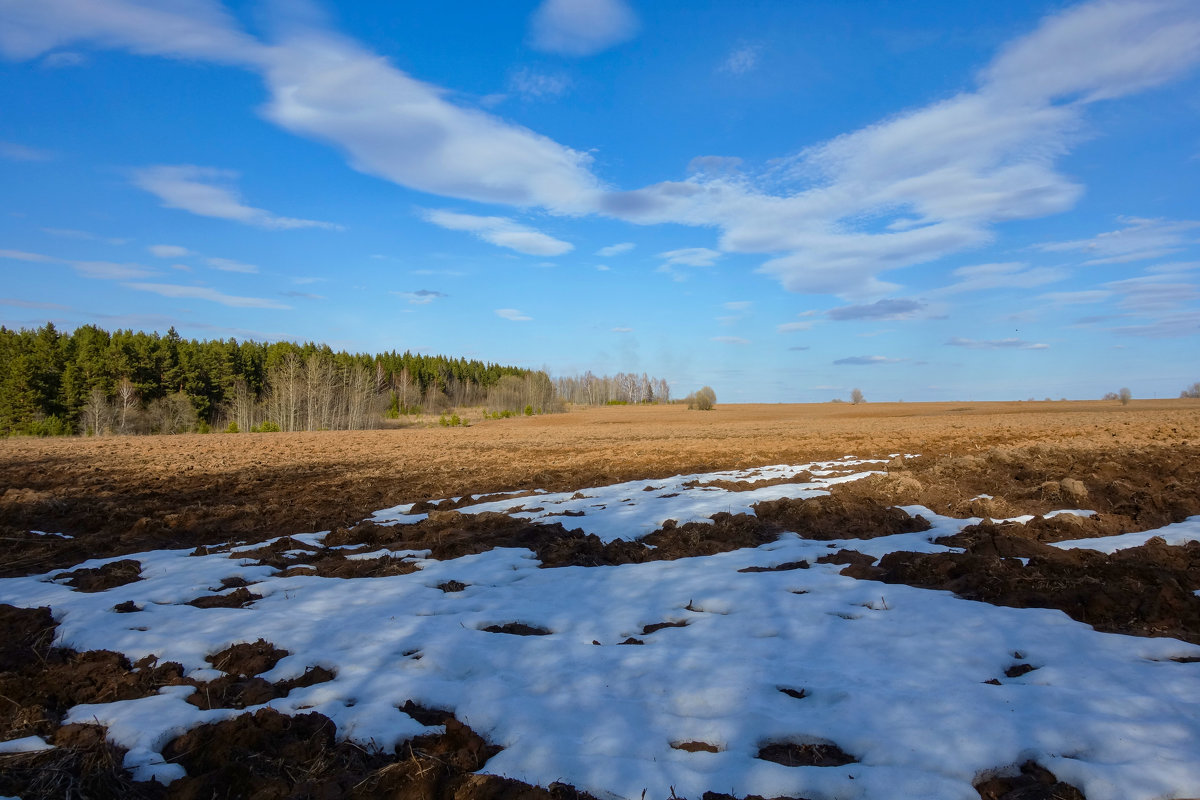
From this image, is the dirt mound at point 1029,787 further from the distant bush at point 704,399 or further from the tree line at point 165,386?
the distant bush at point 704,399

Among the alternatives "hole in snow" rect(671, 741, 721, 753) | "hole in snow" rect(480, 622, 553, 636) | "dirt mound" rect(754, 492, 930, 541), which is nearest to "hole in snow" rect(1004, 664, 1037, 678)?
"hole in snow" rect(671, 741, 721, 753)

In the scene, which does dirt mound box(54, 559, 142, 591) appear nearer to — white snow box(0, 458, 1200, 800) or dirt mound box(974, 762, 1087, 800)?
white snow box(0, 458, 1200, 800)

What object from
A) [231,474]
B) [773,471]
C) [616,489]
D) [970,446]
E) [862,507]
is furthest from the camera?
[970,446]

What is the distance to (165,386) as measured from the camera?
7075 cm

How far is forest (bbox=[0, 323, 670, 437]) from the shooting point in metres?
58.4

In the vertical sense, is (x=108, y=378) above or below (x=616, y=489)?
above

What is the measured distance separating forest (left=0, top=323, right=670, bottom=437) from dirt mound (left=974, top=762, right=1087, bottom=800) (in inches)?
2671

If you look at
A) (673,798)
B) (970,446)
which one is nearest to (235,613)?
(673,798)

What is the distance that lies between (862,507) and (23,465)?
27726 mm

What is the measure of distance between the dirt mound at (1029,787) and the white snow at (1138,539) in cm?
485

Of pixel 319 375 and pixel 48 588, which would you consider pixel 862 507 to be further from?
pixel 319 375

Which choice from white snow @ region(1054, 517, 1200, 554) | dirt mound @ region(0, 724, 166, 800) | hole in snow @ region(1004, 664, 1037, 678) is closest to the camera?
dirt mound @ region(0, 724, 166, 800)

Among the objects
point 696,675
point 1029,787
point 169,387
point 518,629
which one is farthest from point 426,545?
point 169,387

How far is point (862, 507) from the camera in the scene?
9664 mm
